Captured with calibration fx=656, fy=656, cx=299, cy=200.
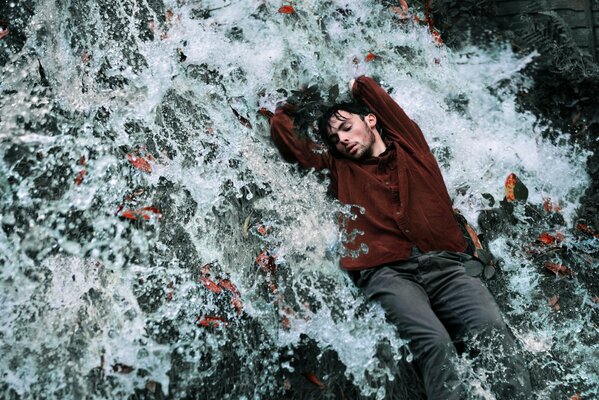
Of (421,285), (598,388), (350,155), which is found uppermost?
(350,155)

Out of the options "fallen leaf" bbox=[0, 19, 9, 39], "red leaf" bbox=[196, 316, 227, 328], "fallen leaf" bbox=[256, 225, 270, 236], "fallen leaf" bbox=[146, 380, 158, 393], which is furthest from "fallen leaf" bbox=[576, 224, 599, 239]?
"fallen leaf" bbox=[0, 19, 9, 39]

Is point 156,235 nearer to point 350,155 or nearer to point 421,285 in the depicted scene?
point 350,155

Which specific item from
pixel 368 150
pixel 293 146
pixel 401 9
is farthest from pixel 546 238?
pixel 401 9

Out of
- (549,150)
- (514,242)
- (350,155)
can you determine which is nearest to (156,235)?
(350,155)

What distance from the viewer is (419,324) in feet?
9.84

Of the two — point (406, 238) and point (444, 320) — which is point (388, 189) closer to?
point (406, 238)

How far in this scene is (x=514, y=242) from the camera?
13.1ft

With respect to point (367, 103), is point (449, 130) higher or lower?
lower

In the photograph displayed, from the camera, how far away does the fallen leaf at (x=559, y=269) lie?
3869 millimetres

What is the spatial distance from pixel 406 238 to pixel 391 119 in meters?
0.77

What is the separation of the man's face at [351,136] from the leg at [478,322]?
72 cm

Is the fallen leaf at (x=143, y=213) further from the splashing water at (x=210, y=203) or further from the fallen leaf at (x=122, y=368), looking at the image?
the fallen leaf at (x=122, y=368)

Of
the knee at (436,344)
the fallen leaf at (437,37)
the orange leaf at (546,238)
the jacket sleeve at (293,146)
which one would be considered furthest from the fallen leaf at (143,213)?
the fallen leaf at (437,37)

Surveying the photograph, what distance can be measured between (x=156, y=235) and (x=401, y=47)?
237 cm
